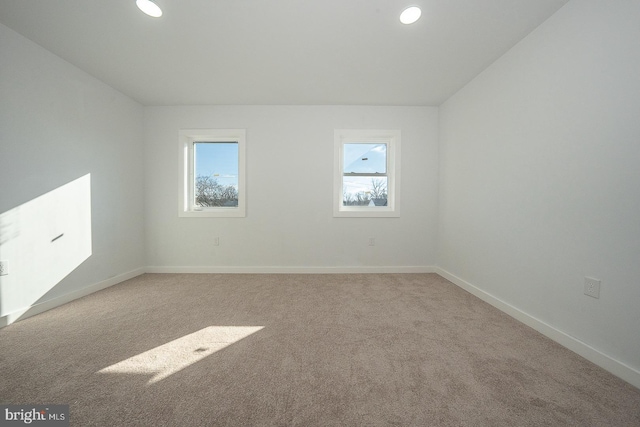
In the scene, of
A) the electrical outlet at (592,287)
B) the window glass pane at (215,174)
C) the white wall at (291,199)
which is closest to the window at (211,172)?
the window glass pane at (215,174)

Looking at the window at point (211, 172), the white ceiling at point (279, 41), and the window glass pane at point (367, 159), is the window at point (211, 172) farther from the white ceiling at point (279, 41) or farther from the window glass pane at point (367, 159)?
the window glass pane at point (367, 159)

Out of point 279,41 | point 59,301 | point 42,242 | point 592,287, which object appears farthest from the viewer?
point 59,301

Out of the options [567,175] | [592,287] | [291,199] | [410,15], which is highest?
[410,15]

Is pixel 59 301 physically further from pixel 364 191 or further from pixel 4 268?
pixel 364 191

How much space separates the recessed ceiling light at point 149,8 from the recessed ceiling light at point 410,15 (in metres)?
1.93

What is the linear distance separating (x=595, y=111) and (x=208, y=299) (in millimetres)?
3655

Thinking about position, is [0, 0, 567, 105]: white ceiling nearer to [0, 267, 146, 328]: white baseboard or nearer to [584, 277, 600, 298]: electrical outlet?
[584, 277, 600, 298]: electrical outlet

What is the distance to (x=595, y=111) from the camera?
1.50m

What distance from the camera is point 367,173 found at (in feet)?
12.1

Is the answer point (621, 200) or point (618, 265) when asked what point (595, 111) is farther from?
point (618, 265)

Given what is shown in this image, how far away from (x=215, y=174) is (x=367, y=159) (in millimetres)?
2539

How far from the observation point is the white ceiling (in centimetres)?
173

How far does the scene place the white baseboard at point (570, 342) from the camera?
4.32 ft

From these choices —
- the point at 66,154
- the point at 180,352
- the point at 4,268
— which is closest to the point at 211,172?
the point at 66,154
